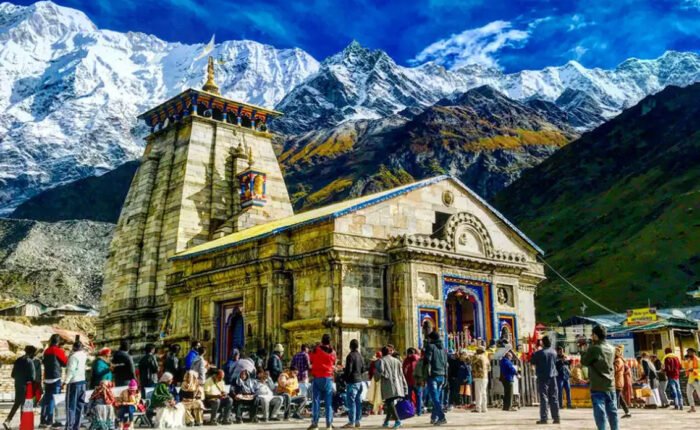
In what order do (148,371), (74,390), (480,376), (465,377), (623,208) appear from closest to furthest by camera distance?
1. (74,390)
2. (480,376)
3. (148,371)
4. (465,377)
5. (623,208)

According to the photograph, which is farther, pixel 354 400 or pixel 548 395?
pixel 548 395

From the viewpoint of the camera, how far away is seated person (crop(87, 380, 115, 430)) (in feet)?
45.5

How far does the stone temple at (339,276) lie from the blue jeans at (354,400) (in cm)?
765

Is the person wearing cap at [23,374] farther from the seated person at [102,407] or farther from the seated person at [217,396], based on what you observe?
the seated person at [217,396]

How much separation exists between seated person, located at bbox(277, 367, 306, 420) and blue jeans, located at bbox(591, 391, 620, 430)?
935 cm

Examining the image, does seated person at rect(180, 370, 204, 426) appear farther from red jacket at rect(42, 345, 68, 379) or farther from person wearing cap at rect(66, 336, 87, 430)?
red jacket at rect(42, 345, 68, 379)

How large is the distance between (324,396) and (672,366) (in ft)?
34.6

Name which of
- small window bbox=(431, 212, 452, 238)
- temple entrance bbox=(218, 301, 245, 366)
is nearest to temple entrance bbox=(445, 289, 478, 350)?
small window bbox=(431, 212, 452, 238)

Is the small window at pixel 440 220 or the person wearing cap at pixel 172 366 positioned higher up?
the small window at pixel 440 220

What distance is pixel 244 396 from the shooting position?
703 inches

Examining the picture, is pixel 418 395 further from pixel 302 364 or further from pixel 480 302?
pixel 480 302

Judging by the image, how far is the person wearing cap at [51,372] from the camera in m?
15.7

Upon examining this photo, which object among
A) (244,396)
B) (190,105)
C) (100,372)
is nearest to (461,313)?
(244,396)

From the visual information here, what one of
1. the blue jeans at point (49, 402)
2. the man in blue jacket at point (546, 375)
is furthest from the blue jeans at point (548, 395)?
the blue jeans at point (49, 402)
